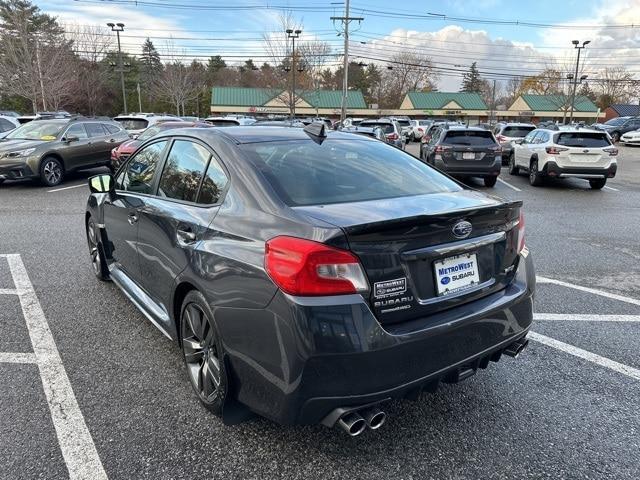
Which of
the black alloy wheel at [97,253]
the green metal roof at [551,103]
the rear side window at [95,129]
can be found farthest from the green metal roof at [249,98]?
the black alloy wheel at [97,253]

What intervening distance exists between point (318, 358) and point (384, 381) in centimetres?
34

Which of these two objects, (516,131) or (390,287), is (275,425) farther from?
(516,131)

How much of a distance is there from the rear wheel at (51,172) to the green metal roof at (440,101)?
7191 cm

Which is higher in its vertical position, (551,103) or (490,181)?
(551,103)

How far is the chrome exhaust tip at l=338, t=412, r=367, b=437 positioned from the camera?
2.16 meters

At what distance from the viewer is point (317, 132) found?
3.39 meters

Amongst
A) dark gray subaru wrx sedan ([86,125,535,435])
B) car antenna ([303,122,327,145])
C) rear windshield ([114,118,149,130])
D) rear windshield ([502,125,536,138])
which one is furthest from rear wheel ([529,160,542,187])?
rear windshield ([114,118,149,130])

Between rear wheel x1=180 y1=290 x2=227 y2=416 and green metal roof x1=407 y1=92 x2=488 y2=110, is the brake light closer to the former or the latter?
rear wheel x1=180 y1=290 x2=227 y2=416

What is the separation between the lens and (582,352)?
3.63 meters

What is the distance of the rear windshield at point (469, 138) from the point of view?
42.3 ft

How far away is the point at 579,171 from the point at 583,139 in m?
0.86

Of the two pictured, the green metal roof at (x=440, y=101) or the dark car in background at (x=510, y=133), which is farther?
the green metal roof at (x=440, y=101)

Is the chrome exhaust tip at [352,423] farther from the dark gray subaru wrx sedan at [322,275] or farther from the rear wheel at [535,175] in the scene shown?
the rear wheel at [535,175]

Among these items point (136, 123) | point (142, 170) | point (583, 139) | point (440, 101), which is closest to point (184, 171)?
point (142, 170)
